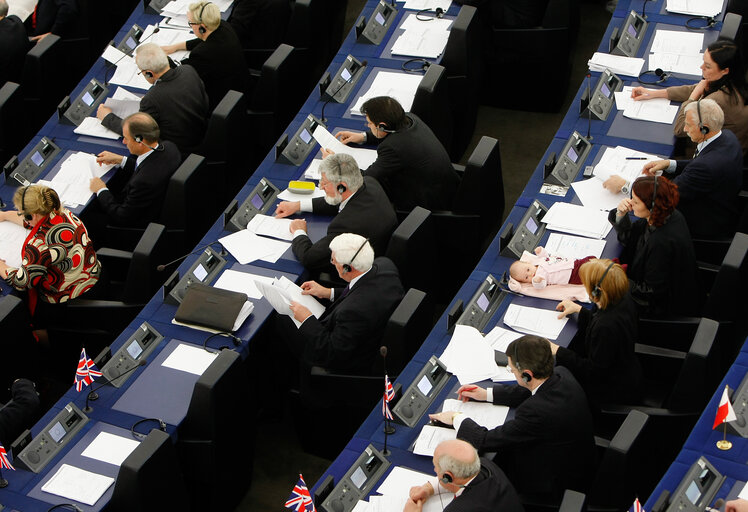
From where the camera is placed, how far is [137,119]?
299 inches

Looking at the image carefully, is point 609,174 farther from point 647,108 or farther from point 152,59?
point 152,59

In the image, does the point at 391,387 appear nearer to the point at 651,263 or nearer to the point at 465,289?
the point at 465,289

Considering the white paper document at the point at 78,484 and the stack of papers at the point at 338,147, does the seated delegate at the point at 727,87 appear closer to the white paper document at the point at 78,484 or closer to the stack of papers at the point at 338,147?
the stack of papers at the point at 338,147

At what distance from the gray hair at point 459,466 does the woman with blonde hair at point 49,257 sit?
10.1 feet

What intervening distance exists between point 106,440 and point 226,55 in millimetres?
3697

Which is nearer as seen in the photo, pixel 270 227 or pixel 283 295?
pixel 283 295

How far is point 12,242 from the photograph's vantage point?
7402mm

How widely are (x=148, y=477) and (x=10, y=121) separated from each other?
13.2 feet

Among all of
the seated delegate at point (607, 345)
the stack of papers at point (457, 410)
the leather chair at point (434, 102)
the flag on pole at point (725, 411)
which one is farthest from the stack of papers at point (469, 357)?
the leather chair at point (434, 102)

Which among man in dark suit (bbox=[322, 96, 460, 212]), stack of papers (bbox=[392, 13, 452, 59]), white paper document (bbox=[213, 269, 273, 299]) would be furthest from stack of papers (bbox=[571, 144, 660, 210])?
white paper document (bbox=[213, 269, 273, 299])

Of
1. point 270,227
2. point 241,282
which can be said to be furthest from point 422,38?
point 241,282

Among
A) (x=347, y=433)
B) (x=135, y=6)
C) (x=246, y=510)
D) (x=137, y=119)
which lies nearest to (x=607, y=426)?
(x=347, y=433)

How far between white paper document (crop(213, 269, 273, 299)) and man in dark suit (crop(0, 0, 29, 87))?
3428mm

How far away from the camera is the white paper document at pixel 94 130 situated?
27.2 ft
